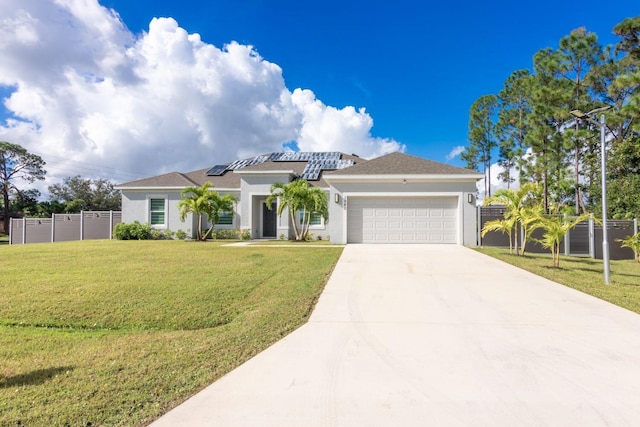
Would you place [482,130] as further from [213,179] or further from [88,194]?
[88,194]

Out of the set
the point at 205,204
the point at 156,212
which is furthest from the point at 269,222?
the point at 156,212

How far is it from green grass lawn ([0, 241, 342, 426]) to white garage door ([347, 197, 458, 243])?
18.7ft

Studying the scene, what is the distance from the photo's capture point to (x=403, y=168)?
47.8 feet

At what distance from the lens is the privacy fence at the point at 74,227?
19.9m

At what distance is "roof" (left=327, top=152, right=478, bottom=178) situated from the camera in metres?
14.1

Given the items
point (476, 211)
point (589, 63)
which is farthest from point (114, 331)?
point (589, 63)

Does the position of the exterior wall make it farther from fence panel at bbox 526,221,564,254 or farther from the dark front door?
the dark front door

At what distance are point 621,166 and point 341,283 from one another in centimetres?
2159

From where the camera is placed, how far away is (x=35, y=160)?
38625 mm

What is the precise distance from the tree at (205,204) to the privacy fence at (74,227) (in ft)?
19.6

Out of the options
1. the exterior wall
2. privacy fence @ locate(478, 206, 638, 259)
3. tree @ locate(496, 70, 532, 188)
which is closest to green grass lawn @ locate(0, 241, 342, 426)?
the exterior wall

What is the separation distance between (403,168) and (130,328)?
12.6m

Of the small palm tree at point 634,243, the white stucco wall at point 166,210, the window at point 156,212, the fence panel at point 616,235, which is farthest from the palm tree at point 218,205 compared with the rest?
the small palm tree at point 634,243

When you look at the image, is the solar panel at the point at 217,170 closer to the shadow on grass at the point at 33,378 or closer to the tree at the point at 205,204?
the tree at the point at 205,204
